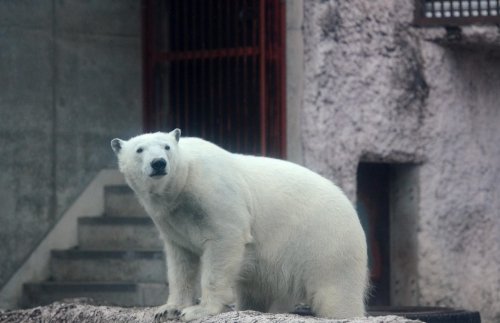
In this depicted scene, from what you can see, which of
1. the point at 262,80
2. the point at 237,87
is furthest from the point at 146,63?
the point at 262,80

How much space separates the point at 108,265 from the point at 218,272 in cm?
364

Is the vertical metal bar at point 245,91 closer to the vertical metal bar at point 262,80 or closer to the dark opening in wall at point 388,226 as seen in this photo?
the vertical metal bar at point 262,80

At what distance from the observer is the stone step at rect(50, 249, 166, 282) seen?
8742 millimetres

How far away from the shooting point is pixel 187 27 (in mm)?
9406

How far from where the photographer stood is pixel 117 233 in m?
9.13

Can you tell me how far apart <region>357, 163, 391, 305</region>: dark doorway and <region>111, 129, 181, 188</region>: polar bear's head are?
4.28m

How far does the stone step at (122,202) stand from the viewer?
939cm

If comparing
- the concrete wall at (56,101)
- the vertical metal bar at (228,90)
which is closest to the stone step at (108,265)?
the concrete wall at (56,101)

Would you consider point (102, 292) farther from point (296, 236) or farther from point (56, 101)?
point (296, 236)

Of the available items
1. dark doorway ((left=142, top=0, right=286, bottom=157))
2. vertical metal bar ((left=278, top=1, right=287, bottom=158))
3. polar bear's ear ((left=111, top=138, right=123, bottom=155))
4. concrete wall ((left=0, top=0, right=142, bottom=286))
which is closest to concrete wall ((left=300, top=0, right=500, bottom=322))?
vertical metal bar ((left=278, top=1, right=287, bottom=158))

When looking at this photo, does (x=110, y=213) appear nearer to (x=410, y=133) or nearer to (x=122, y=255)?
(x=122, y=255)

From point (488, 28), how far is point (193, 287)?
4.34 metres

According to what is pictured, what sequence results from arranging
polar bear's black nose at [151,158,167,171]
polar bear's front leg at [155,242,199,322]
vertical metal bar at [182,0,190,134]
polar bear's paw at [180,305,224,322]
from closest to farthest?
1. polar bear's black nose at [151,158,167,171]
2. polar bear's paw at [180,305,224,322]
3. polar bear's front leg at [155,242,199,322]
4. vertical metal bar at [182,0,190,134]

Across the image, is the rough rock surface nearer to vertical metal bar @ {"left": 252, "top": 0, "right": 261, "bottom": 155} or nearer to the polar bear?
the polar bear
